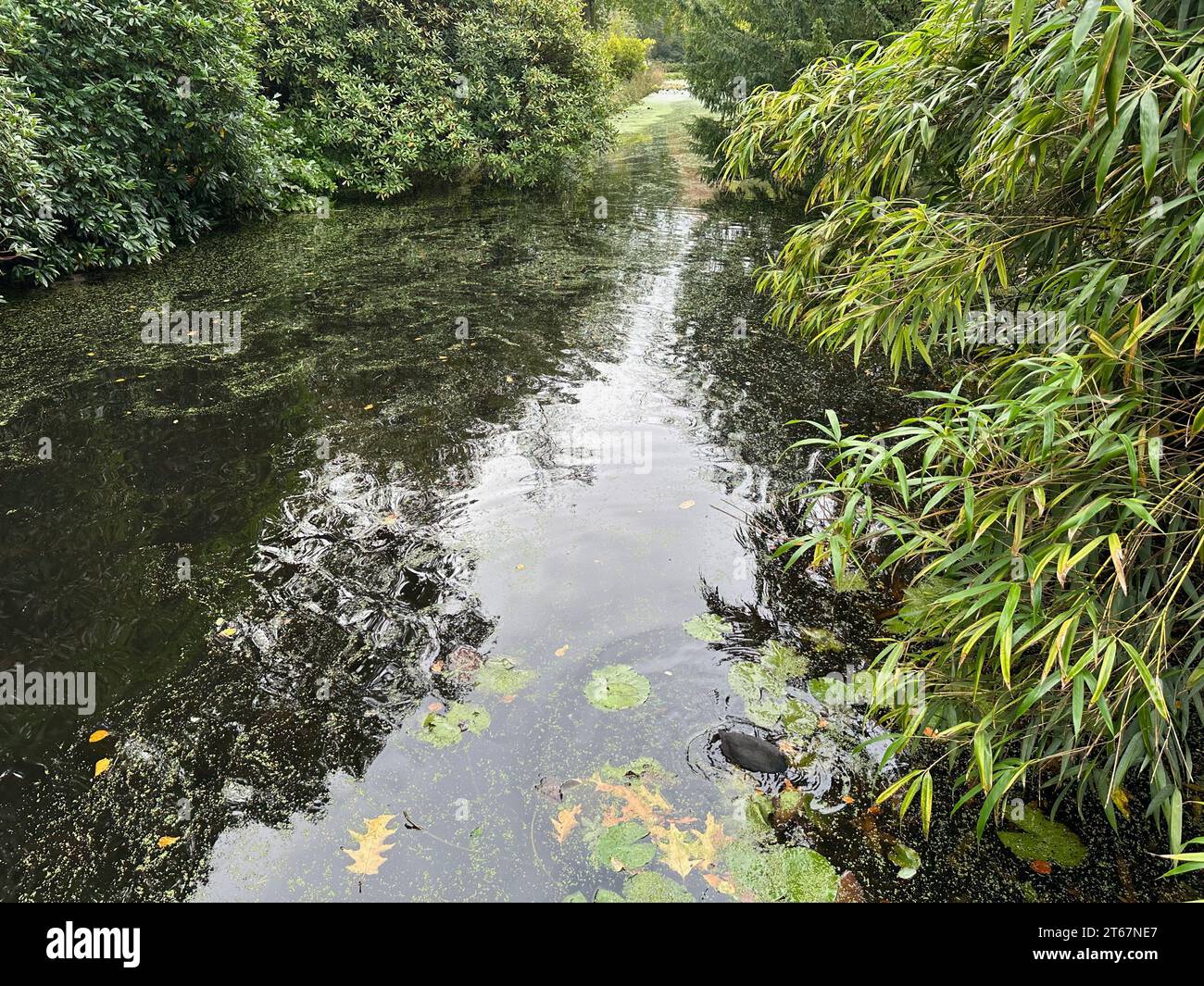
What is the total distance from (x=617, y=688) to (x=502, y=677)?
1.27 ft

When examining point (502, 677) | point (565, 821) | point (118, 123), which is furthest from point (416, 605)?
point (118, 123)

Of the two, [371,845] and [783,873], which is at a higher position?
[783,873]

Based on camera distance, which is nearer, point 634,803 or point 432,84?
point 634,803

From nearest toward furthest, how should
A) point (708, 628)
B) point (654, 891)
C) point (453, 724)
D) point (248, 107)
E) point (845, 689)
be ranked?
point (654, 891) → point (453, 724) → point (845, 689) → point (708, 628) → point (248, 107)

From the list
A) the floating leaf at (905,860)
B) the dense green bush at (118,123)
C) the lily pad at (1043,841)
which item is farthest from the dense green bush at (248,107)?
the lily pad at (1043,841)

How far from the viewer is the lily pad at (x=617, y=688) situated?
2432mm

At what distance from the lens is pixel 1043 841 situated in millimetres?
1964

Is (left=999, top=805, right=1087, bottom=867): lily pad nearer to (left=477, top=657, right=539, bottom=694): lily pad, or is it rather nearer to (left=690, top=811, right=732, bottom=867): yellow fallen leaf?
(left=690, top=811, right=732, bottom=867): yellow fallen leaf

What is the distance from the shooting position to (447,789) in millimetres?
2129

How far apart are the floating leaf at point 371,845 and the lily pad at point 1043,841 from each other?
5.27 ft

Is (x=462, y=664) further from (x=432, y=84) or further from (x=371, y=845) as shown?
(x=432, y=84)

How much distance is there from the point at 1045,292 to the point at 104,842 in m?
3.07
